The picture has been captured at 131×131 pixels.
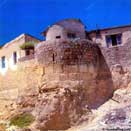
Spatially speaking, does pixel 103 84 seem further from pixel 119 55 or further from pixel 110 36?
pixel 110 36

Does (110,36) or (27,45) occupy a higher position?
(110,36)

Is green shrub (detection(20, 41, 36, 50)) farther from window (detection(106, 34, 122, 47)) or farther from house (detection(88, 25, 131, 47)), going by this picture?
window (detection(106, 34, 122, 47))

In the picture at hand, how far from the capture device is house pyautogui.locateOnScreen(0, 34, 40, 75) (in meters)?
20.0

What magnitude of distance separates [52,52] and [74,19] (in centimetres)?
557

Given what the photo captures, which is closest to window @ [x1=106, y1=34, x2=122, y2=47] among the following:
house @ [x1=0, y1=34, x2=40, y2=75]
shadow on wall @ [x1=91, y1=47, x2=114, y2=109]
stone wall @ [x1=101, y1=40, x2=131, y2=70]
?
stone wall @ [x1=101, y1=40, x2=131, y2=70]

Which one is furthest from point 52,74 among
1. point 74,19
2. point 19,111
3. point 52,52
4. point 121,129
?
point 74,19

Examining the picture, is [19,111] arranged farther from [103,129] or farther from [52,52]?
[103,129]

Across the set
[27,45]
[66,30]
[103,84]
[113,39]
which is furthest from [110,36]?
[27,45]

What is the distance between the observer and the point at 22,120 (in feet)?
42.4

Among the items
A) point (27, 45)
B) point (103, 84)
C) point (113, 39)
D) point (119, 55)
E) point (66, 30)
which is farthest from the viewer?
point (27, 45)

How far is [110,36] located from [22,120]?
7.87 m

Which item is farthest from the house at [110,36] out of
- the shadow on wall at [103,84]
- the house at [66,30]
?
the shadow on wall at [103,84]

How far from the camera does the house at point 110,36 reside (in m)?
17.8

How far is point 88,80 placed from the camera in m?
14.4
